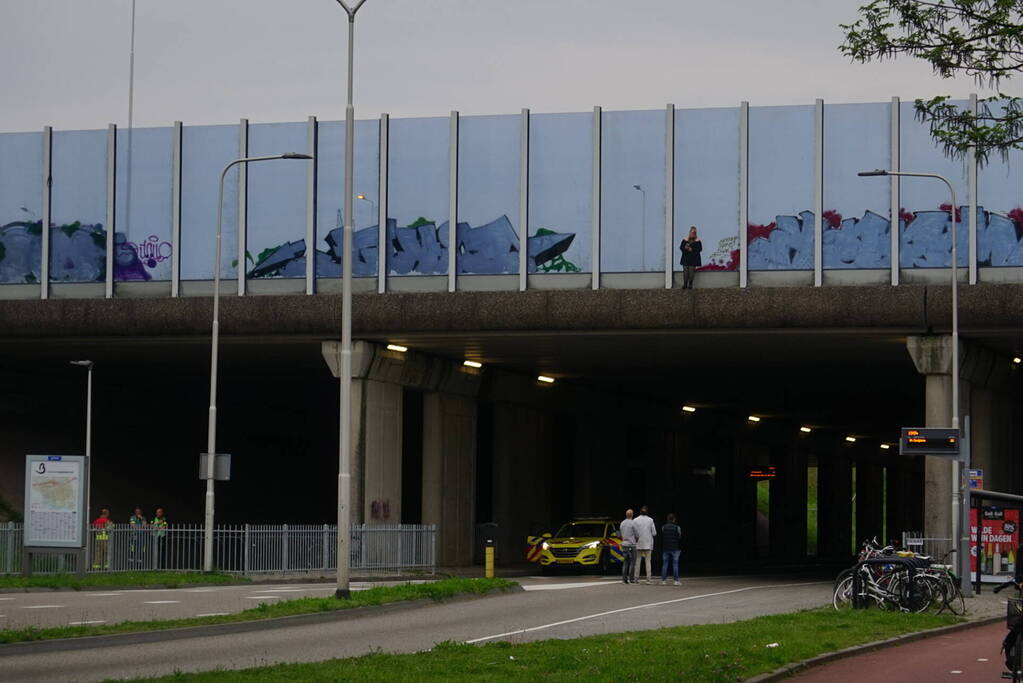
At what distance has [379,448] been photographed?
146ft

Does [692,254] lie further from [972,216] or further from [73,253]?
[73,253]

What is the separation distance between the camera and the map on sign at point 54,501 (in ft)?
107

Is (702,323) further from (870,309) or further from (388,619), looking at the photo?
(388,619)

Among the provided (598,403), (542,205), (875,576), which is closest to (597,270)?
(542,205)

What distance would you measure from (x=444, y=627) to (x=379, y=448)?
68.4ft

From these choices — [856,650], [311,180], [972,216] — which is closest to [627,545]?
[972,216]

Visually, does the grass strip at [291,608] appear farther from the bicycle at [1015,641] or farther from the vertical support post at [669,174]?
the vertical support post at [669,174]

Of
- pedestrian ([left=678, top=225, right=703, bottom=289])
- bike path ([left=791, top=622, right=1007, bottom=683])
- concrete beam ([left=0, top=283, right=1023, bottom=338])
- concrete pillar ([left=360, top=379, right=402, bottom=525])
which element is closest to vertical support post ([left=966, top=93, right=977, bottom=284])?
concrete beam ([left=0, top=283, right=1023, bottom=338])

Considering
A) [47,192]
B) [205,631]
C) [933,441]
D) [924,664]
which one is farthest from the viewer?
[47,192]

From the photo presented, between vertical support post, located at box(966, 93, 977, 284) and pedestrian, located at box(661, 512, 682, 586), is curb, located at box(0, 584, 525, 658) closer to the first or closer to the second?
pedestrian, located at box(661, 512, 682, 586)

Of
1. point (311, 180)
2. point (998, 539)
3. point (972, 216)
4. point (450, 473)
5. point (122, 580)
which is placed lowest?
point (122, 580)

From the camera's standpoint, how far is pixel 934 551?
124 feet

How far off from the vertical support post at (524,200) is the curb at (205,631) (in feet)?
47.6

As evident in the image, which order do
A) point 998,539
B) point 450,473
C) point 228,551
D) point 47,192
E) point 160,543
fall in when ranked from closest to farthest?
point 998,539, point 160,543, point 228,551, point 47,192, point 450,473
